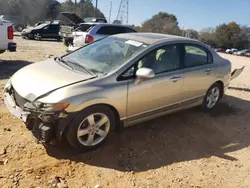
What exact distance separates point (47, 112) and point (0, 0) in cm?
5143

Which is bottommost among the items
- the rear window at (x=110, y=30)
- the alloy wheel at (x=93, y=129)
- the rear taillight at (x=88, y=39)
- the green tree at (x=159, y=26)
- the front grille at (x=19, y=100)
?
the alloy wheel at (x=93, y=129)

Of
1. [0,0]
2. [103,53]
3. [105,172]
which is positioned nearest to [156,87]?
[103,53]

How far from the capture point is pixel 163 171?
10.6 feet

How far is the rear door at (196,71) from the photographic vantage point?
443 centimetres

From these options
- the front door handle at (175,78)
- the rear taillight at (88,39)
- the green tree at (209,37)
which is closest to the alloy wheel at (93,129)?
the front door handle at (175,78)

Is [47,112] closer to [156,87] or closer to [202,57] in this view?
[156,87]

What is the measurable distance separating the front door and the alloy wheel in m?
0.42

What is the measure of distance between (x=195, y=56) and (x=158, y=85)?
4.13 feet

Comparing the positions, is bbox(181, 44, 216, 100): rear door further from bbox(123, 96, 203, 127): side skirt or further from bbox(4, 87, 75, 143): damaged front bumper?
bbox(4, 87, 75, 143): damaged front bumper

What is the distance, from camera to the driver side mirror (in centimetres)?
351

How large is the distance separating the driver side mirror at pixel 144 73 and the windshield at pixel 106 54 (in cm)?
29

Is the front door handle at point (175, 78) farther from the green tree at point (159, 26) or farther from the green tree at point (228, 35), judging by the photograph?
the green tree at point (228, 35)

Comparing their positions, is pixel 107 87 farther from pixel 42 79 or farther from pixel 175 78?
pixel 175 78

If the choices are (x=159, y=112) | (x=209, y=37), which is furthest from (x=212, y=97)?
(x=209, y=37)
